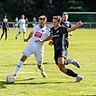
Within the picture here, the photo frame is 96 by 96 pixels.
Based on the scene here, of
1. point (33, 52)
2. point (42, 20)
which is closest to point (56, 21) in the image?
point (42, 20)

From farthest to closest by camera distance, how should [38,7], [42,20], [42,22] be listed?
[38,7] < [42,22] < [42,20]

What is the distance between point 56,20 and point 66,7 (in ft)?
211

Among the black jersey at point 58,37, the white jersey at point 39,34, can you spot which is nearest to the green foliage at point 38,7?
the white jersey at point 39,34

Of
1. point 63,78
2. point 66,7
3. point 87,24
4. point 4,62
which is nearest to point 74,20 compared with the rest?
point 87,24

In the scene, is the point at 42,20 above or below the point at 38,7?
above

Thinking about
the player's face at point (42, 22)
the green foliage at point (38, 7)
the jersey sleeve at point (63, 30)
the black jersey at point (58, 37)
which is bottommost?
the green foliage at point (38, 7)

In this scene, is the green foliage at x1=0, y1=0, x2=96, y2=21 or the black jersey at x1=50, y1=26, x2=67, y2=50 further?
the green foliage at x1=0, y1=0, x2=96, y2=21

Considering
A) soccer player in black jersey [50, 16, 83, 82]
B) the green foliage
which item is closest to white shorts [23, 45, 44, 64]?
soccer player in black jersey [50, 16, 83, 82]

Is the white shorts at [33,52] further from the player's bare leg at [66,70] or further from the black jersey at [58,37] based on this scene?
the player's bare leg at [66,70]

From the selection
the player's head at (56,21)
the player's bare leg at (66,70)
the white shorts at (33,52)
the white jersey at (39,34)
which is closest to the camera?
the player's head at (56,21)

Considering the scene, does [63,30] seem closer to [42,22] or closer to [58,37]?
[58,37]

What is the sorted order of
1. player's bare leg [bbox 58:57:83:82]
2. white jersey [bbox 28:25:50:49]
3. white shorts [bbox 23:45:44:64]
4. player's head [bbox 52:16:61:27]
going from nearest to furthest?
player's head [bbox 52:16:61:27]
player's bare leg [bbox 58:57:83:82]
white shorts [bbox 23:45:44:64]
white jersey [bbox 28:25:50:49]

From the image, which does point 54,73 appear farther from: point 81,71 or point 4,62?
point 4,62

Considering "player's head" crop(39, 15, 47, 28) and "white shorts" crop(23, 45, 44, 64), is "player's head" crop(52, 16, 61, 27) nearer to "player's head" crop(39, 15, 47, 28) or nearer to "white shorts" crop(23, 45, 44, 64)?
"player's head" crop(39, 15, 47, 28)
